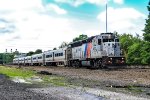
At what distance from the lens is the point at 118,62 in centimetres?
3734

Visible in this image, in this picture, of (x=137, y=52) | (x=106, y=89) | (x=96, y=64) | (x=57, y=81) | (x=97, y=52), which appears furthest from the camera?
(x=137, y=52)

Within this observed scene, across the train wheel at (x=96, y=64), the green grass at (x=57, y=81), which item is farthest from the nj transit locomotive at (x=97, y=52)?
the green grass at (x=57, y=81)

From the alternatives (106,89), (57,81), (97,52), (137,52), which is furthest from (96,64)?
(137,52)

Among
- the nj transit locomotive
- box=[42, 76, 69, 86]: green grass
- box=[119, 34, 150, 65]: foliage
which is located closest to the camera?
box=[42, 76, 69, 86]: green grass

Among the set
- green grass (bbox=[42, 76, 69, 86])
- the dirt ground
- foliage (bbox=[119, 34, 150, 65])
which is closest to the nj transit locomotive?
foliage (bbox=[119, 34, 150, 65])

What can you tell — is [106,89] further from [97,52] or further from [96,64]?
[96,64]

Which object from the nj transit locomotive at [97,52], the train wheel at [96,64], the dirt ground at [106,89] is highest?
the nj transit locomotive at [97,52]

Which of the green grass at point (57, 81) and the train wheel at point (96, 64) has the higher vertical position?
the train wheel at point (96, 64)

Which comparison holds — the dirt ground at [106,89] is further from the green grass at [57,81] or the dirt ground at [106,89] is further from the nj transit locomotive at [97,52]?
the nj transit locomotive at [97,52]

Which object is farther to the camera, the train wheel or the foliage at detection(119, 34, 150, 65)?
the foliage at detection(119, 34, 150, 65)

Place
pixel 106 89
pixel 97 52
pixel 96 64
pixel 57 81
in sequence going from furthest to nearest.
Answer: pixel 96 64, pixel 97 52, pixel 57 81, pixel 106 89

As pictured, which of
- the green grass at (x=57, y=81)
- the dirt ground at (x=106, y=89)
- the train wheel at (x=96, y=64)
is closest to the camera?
the dirt ground at (x=106, y=89)

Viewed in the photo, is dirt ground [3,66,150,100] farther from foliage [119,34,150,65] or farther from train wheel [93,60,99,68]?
foliage [119,34,150,65]

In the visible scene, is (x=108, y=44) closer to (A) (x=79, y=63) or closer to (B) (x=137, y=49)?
(A) (x=79, y=63)
